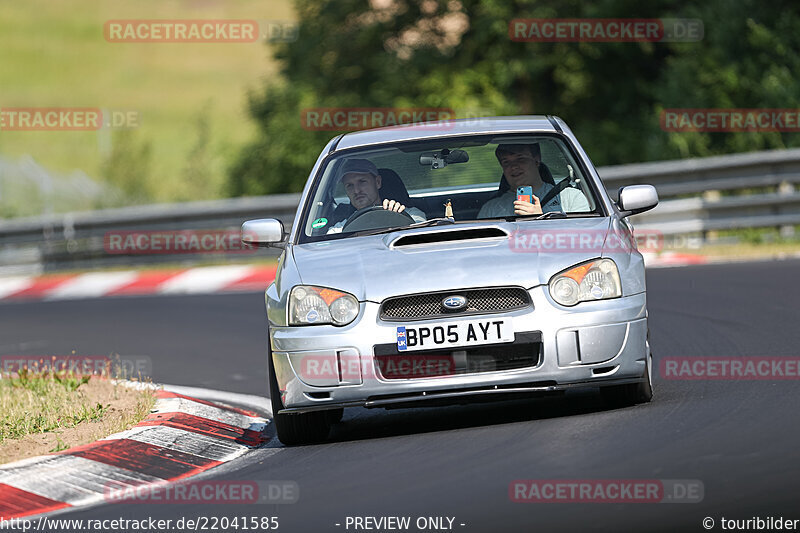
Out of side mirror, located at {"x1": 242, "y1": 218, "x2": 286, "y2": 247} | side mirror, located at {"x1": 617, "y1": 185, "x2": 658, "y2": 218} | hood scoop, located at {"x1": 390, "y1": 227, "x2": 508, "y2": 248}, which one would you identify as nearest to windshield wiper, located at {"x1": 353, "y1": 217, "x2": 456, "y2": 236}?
hood scoop, located at {"x1": 390, "y1": 227, "x2": 508, "y2": 248}

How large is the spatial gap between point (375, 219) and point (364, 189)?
1.07 feet

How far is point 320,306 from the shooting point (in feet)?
22.9

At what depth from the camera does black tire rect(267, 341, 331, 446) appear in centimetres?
725

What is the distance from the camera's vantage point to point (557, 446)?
6309 mm

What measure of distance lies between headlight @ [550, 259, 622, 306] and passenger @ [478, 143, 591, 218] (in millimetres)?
812

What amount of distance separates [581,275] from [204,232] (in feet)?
47.4

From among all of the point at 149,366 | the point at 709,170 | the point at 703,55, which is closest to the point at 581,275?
the point at 149,366

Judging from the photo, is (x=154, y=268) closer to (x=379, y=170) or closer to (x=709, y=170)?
(x=709, y=170)

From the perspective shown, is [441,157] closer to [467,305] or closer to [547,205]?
[547,205]

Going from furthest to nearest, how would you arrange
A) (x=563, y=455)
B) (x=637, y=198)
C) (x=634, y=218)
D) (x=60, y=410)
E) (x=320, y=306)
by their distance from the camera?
(x=634, y=218), (x=60, y=410), (x=637, y=198), (x=320, y=306), (x=563, y=455)

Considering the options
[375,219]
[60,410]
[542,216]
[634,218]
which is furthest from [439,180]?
[634,218]

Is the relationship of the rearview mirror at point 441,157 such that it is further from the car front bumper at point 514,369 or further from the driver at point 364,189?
the car front bumper at point 514,369

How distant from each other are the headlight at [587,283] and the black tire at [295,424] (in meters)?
1.47

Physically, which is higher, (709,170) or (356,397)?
(709,170)
